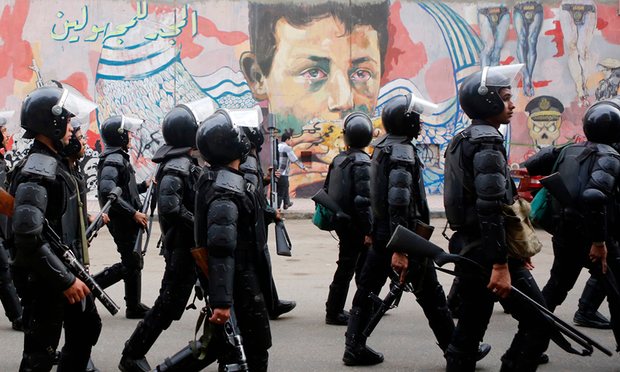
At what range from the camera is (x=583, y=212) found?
5.58 m

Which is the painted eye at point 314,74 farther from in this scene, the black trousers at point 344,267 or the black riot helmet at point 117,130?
the black trousers at point 344,267

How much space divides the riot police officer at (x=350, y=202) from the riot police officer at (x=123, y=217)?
1.74 metres

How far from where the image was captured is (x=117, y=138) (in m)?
7.49

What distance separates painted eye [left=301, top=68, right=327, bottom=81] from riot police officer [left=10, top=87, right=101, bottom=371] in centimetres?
1641

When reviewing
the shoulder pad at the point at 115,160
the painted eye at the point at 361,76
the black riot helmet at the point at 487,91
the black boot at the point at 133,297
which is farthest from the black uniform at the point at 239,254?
the painted eye at the point at 361,76

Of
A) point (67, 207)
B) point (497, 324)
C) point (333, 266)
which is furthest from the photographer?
point (333, 266)

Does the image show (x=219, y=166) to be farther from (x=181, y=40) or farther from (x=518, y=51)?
(x=518, y=51)

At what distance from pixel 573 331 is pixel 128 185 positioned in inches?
174

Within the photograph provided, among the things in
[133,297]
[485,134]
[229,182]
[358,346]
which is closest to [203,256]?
[229,182]

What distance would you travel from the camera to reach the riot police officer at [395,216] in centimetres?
560

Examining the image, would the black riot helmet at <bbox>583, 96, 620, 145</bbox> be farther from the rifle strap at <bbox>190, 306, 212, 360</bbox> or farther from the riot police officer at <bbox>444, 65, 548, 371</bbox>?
the rifle strap at <bbox>190, 306, 212, 360</bbox>

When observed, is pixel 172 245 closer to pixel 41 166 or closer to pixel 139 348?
pixel 139 348

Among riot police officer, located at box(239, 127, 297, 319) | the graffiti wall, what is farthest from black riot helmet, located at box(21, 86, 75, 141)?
the graffiti wall

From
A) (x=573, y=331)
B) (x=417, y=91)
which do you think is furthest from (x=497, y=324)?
(x=417, y=91)
